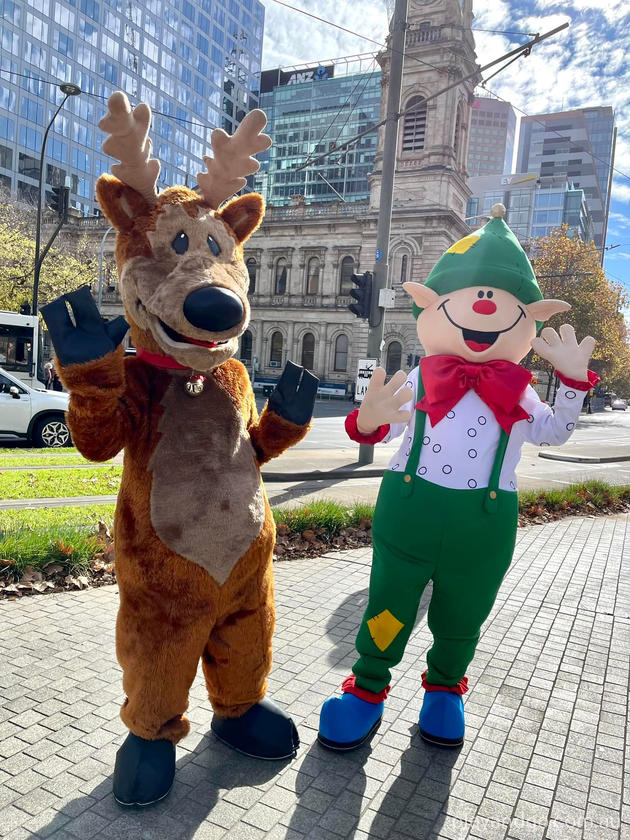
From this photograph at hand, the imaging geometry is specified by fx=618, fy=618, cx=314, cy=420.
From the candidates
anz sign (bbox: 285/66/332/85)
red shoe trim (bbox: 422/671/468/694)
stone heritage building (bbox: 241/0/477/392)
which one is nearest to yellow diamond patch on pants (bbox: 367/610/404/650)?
red shoe trim (bbox: 422/671/468/694)

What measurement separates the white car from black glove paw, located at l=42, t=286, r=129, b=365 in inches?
352

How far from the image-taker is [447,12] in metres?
39.5

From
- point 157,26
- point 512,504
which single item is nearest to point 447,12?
point 157,26

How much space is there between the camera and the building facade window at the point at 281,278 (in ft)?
153

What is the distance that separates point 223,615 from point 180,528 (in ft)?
1.45

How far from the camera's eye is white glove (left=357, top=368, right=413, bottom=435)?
275 centimetres

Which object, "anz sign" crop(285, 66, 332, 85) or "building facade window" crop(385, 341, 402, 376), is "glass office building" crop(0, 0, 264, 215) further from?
"building facade window" crop(385, 341, 402, 376)

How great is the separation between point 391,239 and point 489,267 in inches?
1634

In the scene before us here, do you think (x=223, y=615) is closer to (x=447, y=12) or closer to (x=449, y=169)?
(x=449, y=169)

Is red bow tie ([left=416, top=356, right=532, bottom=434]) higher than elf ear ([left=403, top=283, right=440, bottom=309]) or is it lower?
lower

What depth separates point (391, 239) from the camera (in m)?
42.4

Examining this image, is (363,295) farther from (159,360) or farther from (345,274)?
(345,274)

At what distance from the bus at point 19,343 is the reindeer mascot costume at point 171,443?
15319 millimetres

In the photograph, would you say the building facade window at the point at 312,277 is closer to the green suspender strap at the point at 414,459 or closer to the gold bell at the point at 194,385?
the green suspender strap at the point at 414,459
